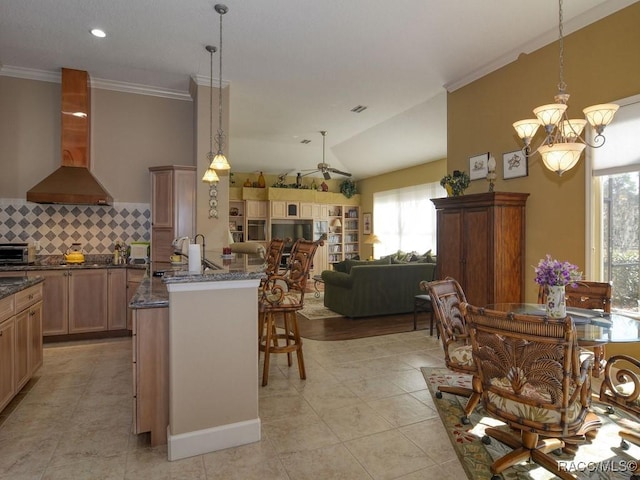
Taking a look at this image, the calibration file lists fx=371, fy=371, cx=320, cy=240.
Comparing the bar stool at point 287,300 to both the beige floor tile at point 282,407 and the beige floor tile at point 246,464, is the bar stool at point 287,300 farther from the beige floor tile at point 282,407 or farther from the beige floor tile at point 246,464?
the beige floor tile at point 246,464

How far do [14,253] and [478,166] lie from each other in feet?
18.9

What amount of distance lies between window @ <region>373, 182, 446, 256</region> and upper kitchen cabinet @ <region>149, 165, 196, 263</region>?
17.0ft

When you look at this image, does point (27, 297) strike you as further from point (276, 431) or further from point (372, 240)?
point (372, 240)

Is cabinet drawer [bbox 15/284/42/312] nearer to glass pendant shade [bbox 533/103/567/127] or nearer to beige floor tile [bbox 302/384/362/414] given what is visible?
beige floor tile [bbox 302/384/362/414]

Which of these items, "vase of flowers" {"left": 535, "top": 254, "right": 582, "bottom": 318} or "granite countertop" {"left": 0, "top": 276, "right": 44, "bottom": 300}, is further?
"granite countertop" {"left": 0, "top": 276, "right": 44, "bottom": 300}

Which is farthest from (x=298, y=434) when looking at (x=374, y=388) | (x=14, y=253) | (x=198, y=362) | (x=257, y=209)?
(x=257, y=209)

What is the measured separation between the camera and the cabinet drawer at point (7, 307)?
2.54 meters

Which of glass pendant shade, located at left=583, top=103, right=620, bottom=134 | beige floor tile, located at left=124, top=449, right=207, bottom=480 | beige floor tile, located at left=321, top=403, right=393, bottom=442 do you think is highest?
glass pendant shade, located at left=583, top=103, right=620, bottom=134

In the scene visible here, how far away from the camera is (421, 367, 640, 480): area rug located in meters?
2.04

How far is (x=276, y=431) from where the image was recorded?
8.23ft

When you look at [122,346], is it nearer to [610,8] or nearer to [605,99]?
[605,99]

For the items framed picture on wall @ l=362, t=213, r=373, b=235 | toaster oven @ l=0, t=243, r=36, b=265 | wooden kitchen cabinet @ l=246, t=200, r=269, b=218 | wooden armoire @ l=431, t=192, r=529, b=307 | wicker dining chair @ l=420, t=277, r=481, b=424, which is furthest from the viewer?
framed picture on wall @ l=362, t=213, r=373, b=235

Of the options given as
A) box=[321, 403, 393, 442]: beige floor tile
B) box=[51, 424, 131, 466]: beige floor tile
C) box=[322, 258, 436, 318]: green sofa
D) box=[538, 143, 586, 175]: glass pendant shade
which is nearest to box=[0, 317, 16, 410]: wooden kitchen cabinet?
box=[51, 424, 131, 466]: beige floor tile

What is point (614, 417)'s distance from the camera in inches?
103
